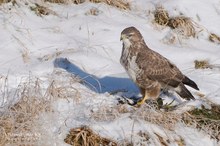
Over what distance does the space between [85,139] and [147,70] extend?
122 cm

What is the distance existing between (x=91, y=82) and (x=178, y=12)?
6.86 ft

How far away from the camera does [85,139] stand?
535cm

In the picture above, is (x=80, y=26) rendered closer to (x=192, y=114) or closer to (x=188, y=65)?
(x=188, y=65)

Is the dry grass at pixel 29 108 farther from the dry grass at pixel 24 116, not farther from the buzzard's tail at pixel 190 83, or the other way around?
the buzzard's tail at pixel 190 83

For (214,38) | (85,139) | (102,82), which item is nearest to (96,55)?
(102,82)

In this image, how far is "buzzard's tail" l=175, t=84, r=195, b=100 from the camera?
6395 millimetres

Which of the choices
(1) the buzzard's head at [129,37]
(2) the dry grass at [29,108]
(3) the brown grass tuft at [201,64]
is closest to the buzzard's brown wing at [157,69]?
(1) the buzzard's head at [129,37]

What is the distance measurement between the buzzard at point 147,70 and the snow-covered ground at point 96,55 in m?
0.27

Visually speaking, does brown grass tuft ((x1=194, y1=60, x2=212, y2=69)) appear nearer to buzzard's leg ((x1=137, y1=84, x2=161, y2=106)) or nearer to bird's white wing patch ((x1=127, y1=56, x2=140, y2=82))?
buzzard's leg ((x1=137, y1=84, x2=161, y2=106))

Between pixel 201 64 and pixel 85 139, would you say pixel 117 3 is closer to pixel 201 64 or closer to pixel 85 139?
pixel 201 64

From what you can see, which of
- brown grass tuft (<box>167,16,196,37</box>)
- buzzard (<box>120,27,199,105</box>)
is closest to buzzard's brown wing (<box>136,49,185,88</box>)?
buzzard (<box>120,27,199,105</box>)

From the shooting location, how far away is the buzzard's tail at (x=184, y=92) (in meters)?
6.39

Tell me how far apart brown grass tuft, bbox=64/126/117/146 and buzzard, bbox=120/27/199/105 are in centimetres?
99

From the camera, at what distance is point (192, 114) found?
245 inches
